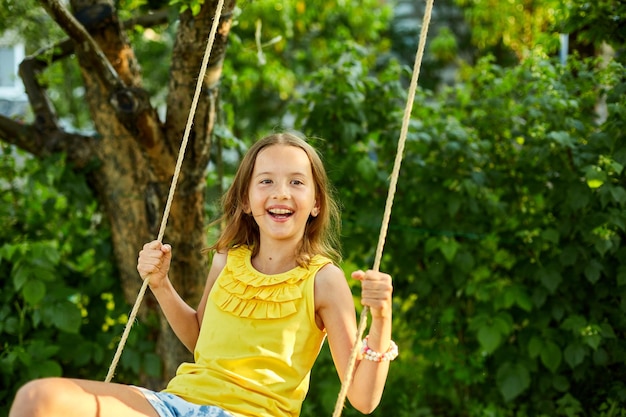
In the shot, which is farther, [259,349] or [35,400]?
[259,349]

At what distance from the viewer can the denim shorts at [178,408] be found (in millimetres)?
1745

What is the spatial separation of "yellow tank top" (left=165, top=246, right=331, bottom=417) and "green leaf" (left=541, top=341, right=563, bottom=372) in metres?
1.39

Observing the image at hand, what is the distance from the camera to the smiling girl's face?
200 cm

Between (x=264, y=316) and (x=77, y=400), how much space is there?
18.7 inches

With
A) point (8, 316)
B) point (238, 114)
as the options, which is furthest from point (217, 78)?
point (238, 114)

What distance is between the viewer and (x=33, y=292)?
3.01 m

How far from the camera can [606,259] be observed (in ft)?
9.84

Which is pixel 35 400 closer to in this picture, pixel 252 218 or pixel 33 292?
pixel 252 218

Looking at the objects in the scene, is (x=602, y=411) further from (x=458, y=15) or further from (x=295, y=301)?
(x=458, y=15)

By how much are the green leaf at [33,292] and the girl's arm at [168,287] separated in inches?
40.5

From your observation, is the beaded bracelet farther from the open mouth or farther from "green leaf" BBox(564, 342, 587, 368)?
"green leaf" BBox(564, 342, 587, 368)

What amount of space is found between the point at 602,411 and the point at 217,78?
5.82ft

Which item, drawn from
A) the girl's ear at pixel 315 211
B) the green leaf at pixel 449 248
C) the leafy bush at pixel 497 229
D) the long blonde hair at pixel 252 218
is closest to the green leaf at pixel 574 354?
the leafy bush at pixel 497 229

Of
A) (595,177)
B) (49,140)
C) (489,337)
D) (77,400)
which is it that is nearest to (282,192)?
(77,400)
